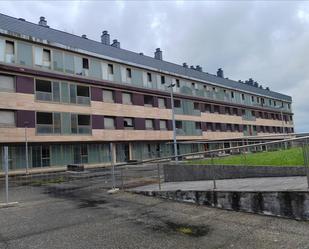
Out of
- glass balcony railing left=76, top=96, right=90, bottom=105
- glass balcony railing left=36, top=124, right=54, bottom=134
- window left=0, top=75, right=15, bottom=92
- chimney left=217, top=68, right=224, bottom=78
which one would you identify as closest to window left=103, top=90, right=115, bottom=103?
glass balcony railing left=76, top=96, right=90, bottom=105

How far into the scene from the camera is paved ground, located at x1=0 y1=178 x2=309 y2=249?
20.2ft

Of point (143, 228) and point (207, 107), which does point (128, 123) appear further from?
point (143, 228)

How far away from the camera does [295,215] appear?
6996mm

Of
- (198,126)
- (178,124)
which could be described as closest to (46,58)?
(178,124)

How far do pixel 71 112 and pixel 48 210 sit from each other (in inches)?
898

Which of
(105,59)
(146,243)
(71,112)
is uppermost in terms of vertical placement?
(105,59)

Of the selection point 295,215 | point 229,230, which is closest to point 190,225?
point 229,230

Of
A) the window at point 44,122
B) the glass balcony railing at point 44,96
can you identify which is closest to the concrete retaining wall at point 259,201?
the window at point 44,122

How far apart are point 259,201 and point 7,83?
25182mm

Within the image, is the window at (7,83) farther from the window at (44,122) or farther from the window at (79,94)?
the window at (79,94)

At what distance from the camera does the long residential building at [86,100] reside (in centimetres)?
2823

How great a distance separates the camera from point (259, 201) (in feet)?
25.2

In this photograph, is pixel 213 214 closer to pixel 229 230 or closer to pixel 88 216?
pixel 229 230

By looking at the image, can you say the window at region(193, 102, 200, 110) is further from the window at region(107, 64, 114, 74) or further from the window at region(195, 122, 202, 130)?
the window at region(107, 64, 114, 74)
